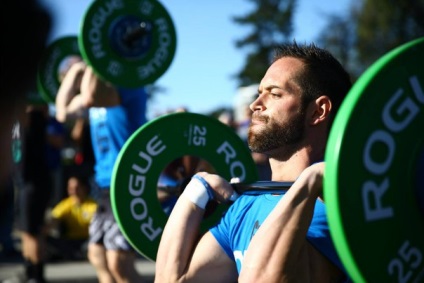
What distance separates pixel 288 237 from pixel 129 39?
2942mm

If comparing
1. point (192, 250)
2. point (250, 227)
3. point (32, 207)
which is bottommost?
point (32, 207)

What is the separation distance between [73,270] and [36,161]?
142 cm

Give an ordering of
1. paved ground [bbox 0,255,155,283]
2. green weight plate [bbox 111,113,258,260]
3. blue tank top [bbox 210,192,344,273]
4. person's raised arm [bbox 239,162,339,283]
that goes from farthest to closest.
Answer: paved ground [bbox 0,255,155,283], green weight plate [bbox 111,113,258,260], blue tank top [bbox 210,192,344,273], person's raised arm [bbox 239,162,339,283]

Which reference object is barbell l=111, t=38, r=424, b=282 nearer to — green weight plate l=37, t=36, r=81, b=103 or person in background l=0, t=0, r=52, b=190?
person in background l=0, t=0, r=52, b=190

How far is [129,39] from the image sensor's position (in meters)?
4.78

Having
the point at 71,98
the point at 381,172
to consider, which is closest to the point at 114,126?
the point at 71,98

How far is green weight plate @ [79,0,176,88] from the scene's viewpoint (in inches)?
183

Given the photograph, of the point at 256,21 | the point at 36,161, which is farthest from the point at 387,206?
the point at 256,21

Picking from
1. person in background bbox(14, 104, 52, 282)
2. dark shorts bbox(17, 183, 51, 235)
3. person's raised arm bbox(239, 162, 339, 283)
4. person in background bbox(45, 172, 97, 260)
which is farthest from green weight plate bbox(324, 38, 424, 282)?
person in background bbox(45, 172, 97, 260)

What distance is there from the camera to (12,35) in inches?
30.7

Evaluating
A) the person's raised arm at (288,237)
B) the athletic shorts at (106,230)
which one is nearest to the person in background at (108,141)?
the athletic shorts at (106,230)

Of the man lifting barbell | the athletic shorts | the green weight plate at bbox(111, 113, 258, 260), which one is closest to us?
the man lifting barbell

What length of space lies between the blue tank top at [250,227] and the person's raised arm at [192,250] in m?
0.04

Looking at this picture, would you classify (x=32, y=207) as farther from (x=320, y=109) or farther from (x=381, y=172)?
(x=381, y=172)
